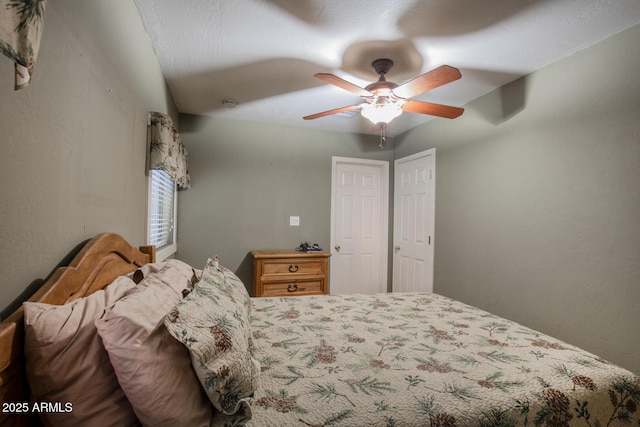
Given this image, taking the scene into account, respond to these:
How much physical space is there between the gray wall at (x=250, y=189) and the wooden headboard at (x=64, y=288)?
1.85 meters

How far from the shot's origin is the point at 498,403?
96 centimetres

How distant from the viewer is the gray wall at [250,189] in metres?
3.33

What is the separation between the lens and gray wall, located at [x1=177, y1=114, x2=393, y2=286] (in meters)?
3.33

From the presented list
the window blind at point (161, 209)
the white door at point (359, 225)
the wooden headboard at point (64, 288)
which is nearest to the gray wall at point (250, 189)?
the white door at point (359, 225)

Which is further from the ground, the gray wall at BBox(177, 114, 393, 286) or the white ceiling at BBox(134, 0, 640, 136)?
the white ceiling at BBox(134, 0, 640, 136)

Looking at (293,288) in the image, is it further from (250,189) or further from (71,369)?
(71,369)

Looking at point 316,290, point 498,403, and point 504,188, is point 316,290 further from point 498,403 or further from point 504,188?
→ point 498,403

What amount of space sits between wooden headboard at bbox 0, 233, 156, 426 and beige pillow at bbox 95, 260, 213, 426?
15 centimetres

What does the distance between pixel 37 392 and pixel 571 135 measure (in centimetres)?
292

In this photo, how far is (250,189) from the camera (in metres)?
3.52

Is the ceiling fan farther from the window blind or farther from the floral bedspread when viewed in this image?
the window blind

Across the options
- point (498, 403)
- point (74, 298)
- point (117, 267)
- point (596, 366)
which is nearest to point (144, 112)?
point (117, 267)

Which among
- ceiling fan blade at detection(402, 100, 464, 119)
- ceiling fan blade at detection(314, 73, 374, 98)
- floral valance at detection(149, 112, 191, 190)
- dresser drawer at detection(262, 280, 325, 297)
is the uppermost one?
ceiling fan blade at detection(314, 73, 374, 98)

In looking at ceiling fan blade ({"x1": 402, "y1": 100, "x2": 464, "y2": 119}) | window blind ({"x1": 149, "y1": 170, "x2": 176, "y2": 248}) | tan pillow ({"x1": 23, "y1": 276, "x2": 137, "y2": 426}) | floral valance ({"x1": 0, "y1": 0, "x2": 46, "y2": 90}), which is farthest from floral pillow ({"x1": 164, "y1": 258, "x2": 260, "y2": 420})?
ceiling fan blade ({"x1": 402, "y1": 100, "x2": 464, "y2": 119})
